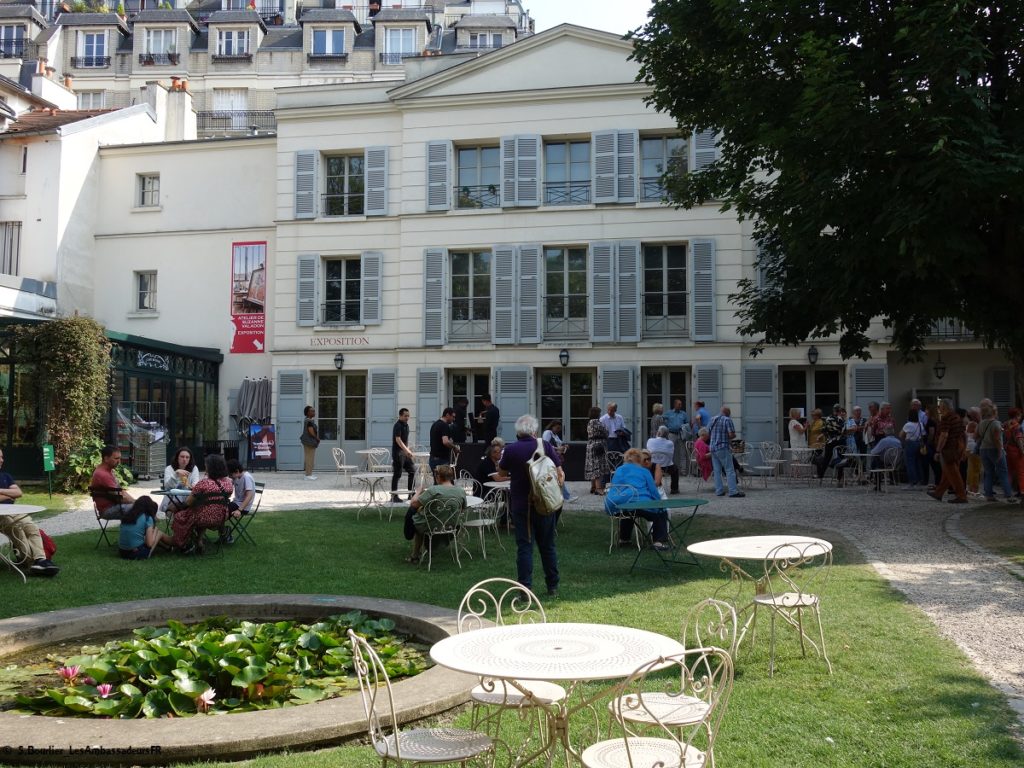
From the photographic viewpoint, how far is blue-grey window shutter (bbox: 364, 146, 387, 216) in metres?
20.7

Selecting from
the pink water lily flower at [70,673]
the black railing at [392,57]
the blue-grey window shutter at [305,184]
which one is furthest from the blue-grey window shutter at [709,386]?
the black railing at [392,57]

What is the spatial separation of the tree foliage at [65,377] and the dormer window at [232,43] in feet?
84.4

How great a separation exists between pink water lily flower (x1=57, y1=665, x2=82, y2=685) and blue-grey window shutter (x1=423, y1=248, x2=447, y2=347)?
1549cm

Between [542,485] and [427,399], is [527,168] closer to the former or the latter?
[427,399]

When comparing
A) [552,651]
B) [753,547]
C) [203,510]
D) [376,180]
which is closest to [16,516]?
[203,510]

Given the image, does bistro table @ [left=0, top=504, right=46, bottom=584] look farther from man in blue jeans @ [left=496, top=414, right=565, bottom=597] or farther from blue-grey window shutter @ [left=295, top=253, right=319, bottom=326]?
blue-grey window shutter @ [left=295, top=253, right=319, bottom=326]

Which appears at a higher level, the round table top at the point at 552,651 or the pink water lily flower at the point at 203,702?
the round table top at the point at 552,651

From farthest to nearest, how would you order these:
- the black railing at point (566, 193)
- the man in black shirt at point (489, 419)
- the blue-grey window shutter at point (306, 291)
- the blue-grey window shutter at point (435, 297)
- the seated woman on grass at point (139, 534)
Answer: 1. the blue-grey window shutter at point (306, 291)
2. the blue-grey window shutter at point (435, 297)
3. the black railing at point (566, 193)
4. the man in black shirt at point (489, 419)
5. the seated woman on grass at point (139, 534)

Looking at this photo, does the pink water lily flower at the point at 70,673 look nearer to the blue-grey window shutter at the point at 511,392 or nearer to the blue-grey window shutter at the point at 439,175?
the blue-grey window shutter at the point at 511,392

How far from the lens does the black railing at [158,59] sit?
36.9 meters

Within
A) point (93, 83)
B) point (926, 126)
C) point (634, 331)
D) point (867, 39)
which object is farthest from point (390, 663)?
point (93, 83)

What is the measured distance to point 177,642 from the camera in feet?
16.9

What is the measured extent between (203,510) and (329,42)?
108 feet

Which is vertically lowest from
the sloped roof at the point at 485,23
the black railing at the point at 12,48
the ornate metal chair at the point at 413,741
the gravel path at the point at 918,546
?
the gravel path at the point at 918,546
